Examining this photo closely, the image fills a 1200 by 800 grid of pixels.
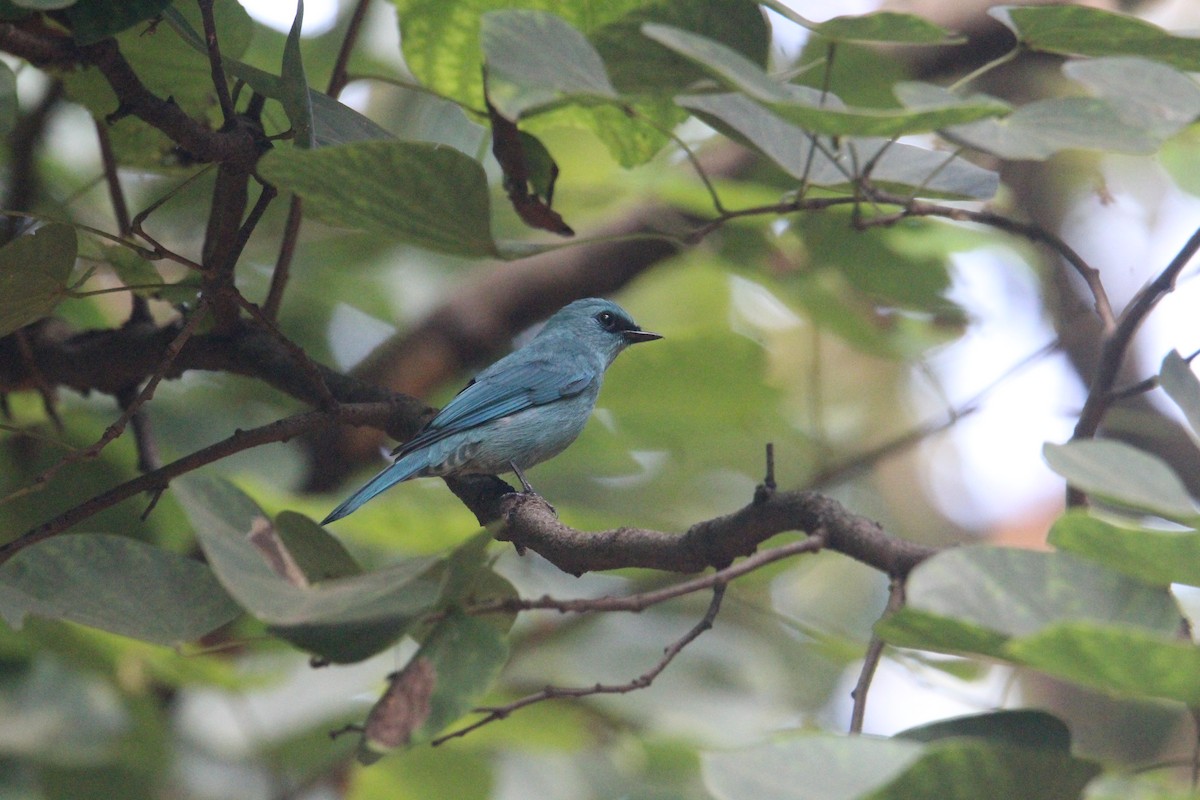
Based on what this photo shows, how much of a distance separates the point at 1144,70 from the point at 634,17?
0.76m

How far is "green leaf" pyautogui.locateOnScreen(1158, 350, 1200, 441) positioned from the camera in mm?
1600

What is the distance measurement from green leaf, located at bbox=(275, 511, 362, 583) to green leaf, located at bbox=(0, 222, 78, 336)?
2.27ft

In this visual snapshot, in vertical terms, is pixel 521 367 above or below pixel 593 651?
above

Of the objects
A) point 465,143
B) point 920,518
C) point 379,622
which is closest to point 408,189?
point 379,622

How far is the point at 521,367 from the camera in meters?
4.68

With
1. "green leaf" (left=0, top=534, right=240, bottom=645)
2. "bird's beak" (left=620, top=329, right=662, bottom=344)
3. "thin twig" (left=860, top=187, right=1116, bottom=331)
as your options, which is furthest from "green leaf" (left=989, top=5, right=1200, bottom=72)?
"bird's beak" (left=620, top=329, right=662, bottom=344)

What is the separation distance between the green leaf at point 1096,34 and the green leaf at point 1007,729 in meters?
1.15

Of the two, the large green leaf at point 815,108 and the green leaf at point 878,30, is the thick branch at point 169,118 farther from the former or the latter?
the green leaf at point 878,30

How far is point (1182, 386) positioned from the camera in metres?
1.63

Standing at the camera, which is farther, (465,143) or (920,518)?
(920,518)

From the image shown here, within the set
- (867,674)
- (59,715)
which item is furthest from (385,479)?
(867,674)

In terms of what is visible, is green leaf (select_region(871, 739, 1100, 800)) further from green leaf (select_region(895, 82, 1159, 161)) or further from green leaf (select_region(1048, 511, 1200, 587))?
green leaf (select_region(895, 82, 1159, 161))

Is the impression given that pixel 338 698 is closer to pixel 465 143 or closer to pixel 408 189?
pixel 465 143

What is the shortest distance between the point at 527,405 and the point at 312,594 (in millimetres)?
2921
